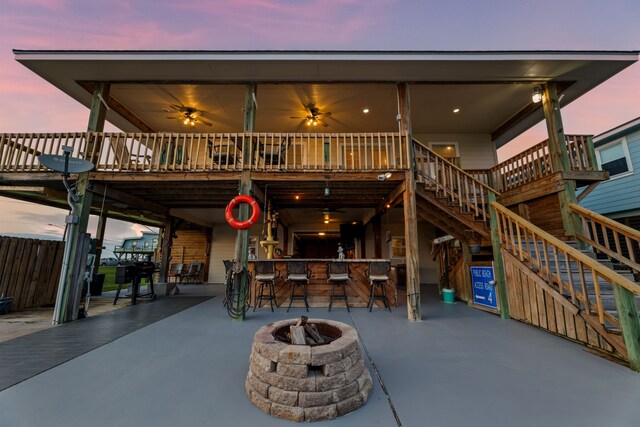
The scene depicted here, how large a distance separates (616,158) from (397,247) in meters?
7.26

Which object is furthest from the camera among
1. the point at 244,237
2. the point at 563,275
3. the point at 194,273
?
the point at 194,273

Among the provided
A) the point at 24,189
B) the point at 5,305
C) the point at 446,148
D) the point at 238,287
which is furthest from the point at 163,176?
the point at 446,148

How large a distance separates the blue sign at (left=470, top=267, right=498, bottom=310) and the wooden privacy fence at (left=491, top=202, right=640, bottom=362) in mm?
456

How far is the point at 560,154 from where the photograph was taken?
5430mm

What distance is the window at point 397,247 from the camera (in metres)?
10.2

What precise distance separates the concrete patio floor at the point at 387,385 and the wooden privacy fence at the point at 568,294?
11.2 inches

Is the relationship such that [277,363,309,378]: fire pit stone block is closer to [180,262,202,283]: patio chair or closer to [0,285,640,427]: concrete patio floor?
[0,285,640,427]: concrete patio floor

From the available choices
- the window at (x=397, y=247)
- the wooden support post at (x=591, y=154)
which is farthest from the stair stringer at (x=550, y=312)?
the window at (x=397, y=247)

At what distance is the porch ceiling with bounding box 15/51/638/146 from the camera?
16.8 feet

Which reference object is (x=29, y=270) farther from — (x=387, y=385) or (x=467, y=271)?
(x=467, y=271)

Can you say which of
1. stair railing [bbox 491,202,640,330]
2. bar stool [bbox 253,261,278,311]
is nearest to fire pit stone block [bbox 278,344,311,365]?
stair railing [bbox 491,202,640,330]

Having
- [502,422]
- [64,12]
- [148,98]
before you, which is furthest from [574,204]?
[64,12]

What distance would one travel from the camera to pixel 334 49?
507cm

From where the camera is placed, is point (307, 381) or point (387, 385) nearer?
point (307, 381)
